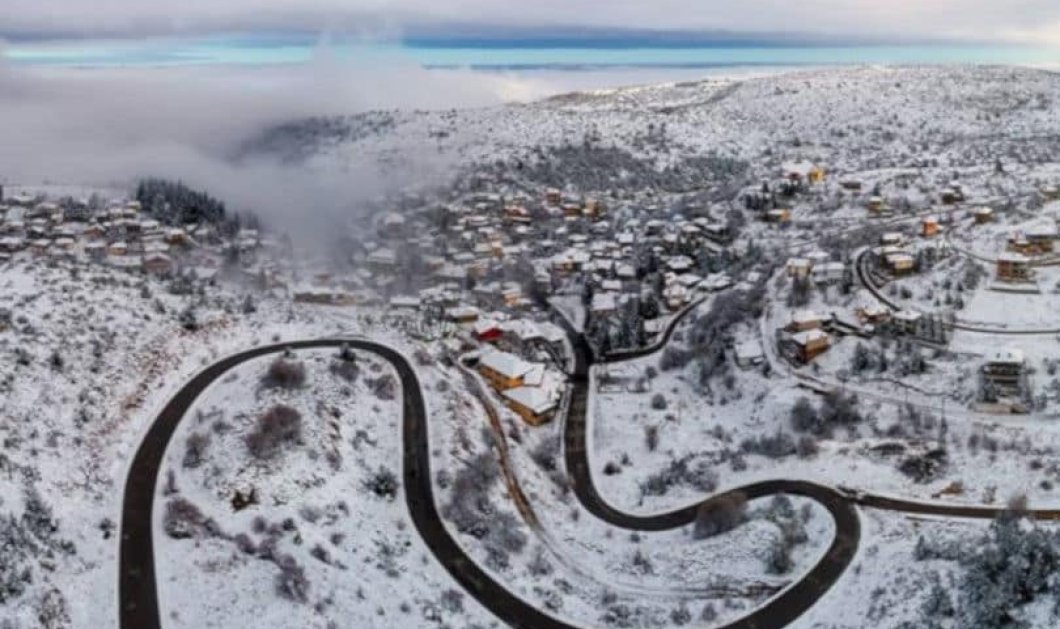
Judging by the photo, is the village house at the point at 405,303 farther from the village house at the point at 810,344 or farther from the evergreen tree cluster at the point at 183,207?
the evergreen tree cluster at the point at 183,207

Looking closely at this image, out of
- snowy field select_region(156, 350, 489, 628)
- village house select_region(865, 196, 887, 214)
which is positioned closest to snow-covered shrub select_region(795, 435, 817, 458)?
snowy field select_region(156, 350, 489, 628)

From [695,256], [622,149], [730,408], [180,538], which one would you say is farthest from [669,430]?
[622,149]

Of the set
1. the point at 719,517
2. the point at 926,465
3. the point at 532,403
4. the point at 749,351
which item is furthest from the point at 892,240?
the point at 719,517

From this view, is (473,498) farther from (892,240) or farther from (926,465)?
(892,240)

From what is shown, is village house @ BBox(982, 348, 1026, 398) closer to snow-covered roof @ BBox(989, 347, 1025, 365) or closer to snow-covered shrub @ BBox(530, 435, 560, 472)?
snow-covered roof @ BBox(989, 347, 1025, 365)

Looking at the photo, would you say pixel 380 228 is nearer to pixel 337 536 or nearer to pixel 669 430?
pixel 669 430

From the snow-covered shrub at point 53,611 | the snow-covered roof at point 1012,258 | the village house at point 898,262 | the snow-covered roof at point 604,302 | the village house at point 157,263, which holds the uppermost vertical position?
the snow-covered roof at point 1012,258

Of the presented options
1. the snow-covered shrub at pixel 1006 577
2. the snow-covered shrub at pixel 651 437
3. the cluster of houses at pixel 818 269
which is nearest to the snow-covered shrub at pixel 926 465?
the snow-covered shrub at pixel 1006 577
